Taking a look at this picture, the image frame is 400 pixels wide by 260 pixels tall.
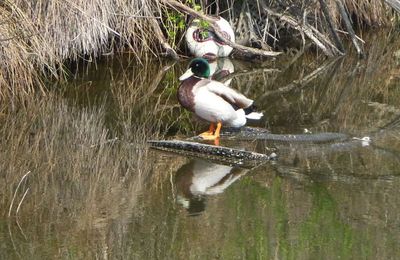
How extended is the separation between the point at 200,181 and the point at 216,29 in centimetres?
424

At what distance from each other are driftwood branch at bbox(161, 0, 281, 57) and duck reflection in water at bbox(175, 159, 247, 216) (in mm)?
3615

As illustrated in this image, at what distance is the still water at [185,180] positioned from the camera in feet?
15.0

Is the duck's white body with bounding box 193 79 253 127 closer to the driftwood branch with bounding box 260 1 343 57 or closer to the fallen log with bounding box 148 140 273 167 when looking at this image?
the fallen log with bounding box 148 140 273 167

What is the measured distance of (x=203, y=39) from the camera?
31.9 feet

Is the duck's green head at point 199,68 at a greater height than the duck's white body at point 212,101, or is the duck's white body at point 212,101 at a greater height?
the duck's green head at point 199,68

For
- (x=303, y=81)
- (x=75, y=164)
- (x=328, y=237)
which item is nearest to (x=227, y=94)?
(x=75, y=164)

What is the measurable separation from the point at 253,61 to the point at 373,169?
13.6ft

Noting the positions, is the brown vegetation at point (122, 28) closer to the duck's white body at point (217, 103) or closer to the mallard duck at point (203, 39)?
the mallard duck at point (203, 39)

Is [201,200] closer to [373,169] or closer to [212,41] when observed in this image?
[373,169]

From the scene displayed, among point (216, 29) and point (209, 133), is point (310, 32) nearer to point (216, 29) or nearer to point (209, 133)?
point (216, 29)

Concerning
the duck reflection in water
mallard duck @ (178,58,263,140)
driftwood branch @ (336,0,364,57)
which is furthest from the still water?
driftwood branch @ (336,0,364,57)

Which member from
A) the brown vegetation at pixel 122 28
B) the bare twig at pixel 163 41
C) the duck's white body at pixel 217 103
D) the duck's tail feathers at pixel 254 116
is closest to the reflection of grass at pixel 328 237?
the duck's white body at pixel 217 103

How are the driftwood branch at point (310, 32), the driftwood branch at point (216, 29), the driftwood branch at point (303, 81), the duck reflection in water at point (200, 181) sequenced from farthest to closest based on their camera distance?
the driftwood branch at point (310, 32)
the driftwood branch at point (216, 29)
the driftwood branch at point (303, 81)
the duck reflection in water at point (200, 181)

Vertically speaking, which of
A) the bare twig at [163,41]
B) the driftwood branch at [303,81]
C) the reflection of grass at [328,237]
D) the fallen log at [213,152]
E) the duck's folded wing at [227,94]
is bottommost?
the reflection of grass at [328,237]
